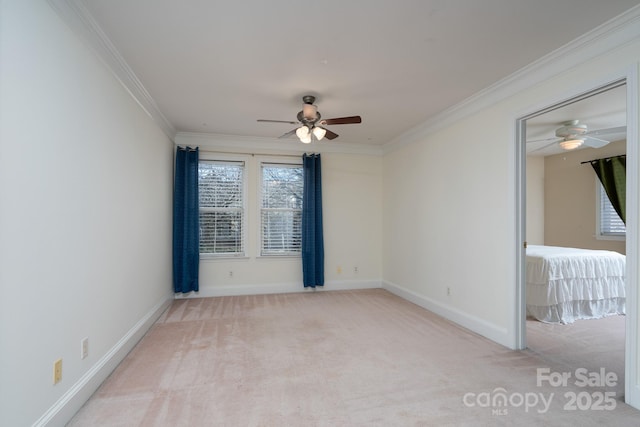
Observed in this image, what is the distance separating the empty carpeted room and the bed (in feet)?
0.72

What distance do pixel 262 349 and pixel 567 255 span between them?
375 cm

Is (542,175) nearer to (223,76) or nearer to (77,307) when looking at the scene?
(223,76)

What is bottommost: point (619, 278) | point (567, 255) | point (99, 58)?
point (619, 278)

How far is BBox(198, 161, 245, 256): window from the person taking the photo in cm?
477

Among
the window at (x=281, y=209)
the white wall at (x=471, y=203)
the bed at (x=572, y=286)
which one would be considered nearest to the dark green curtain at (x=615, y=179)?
the bed at (x=572, y=286)

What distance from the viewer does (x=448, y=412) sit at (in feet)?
6.09

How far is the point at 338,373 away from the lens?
2.34 meters

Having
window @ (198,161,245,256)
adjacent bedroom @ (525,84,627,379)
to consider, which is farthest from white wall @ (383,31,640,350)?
window @ (198,161,245,256)

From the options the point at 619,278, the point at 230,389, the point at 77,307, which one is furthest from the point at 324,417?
the point at 619,278

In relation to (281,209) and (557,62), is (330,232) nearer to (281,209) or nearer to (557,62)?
(281,209)

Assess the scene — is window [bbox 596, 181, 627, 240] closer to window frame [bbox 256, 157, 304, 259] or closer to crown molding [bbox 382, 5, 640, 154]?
crown molding [bbox 382, 5, 640, 154]

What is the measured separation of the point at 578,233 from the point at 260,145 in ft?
20.1

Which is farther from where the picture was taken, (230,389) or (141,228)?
(141,228)

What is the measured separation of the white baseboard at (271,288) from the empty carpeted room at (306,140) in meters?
0.24
